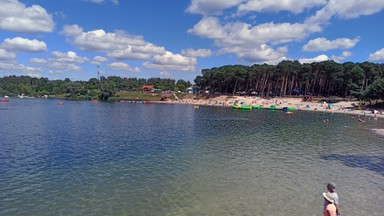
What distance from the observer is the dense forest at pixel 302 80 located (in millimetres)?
128250

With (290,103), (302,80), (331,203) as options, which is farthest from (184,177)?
(302,80)

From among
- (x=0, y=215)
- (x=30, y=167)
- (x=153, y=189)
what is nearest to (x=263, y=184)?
(x=153, y=189)

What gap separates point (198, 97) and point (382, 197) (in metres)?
169

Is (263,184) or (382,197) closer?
(382,197)

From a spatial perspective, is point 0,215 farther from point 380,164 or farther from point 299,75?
point 299,75

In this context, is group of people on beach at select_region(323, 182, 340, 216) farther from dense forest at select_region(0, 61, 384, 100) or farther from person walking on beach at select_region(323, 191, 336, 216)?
dense forest at select_region(0, 61, 384, 100)

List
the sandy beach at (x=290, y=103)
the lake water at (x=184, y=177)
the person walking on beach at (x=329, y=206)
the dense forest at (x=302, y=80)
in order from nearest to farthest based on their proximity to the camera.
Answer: the person walking on beach at (x=329, y=206) → the lake water at (x=184, y=177) → the sandy beach at (x=290, y=103) → the dense forest at (x=302, y=80)

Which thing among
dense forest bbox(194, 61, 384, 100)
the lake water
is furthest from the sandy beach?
the lake water

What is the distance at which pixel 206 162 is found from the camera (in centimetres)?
3005

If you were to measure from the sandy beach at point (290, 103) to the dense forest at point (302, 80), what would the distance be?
7160mm

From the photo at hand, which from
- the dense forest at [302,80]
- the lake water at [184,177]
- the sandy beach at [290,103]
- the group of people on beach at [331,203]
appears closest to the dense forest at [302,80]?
the dense forest at [302,80]

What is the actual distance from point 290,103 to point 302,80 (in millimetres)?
18264

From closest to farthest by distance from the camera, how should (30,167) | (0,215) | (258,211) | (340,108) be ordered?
(0,215)
(258,211)
(30,167)
(340,108)

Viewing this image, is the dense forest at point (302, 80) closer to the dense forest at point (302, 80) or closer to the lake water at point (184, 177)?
the dense forest at point (302, 80)
